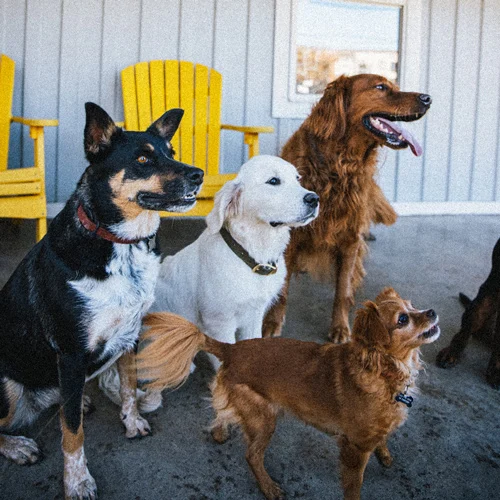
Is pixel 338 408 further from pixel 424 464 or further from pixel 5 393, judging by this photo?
pixel 5 393

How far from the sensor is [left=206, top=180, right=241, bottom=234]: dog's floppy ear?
88.0 inches

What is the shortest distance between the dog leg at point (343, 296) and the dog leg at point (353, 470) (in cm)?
120

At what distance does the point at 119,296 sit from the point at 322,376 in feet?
2.36

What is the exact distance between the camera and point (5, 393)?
1.88m

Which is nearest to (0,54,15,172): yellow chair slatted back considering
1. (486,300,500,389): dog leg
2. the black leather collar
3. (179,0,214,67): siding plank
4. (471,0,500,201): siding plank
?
(179,0,214,67): siding plank

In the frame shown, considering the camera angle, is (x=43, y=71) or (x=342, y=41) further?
(x=342, y=41)

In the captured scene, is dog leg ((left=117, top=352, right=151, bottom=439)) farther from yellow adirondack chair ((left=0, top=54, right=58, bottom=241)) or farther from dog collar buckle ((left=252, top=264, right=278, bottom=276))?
yellow adirondack chair ((left=0, top=54, right=58, bottom=241))

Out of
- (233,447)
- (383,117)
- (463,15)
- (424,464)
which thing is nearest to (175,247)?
(383,117)

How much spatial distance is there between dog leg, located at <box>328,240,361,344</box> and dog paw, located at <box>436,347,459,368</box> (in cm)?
48

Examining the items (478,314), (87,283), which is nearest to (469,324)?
(478,314)

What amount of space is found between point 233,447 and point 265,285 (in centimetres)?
67

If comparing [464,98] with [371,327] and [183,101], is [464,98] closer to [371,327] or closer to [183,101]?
[183,101]

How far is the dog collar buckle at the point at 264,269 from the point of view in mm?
2291

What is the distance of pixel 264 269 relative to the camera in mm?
2303
